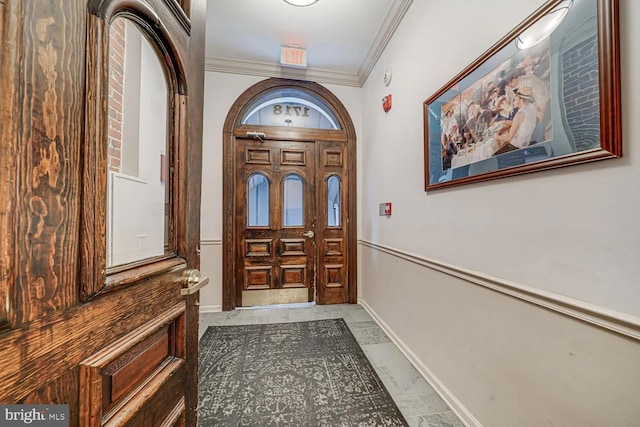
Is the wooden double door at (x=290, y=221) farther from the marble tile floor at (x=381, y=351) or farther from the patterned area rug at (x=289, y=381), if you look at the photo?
the patterned area rug at (x=289, y=381)

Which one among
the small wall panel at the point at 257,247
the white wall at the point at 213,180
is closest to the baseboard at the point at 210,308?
the white wall at the point at 213,180

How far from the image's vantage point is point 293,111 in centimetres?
330

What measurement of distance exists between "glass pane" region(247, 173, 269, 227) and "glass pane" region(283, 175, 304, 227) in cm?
A: 23

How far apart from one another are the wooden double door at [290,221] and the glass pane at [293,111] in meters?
0.32

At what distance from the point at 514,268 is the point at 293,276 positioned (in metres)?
2.41

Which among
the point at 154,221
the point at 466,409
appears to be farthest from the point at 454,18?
the point at 466,409

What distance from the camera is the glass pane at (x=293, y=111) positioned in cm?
321

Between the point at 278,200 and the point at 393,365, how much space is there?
207cm

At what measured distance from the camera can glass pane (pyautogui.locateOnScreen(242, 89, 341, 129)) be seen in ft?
10.5

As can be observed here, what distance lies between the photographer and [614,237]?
79 cm

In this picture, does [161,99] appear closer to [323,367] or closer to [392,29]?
[323,367]

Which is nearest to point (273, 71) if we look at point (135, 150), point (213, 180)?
point (213, 180)

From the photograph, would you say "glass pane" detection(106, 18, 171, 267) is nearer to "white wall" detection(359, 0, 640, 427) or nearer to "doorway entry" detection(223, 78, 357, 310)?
"white wall" detection(359, 0, 640, 427)

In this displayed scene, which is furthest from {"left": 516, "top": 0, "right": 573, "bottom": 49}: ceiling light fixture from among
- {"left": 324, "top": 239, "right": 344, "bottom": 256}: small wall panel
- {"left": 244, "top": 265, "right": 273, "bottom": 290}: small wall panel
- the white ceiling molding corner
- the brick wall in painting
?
{"left": 244, "top": 265, "right": 273, "bottom": 290}: small wall panel
